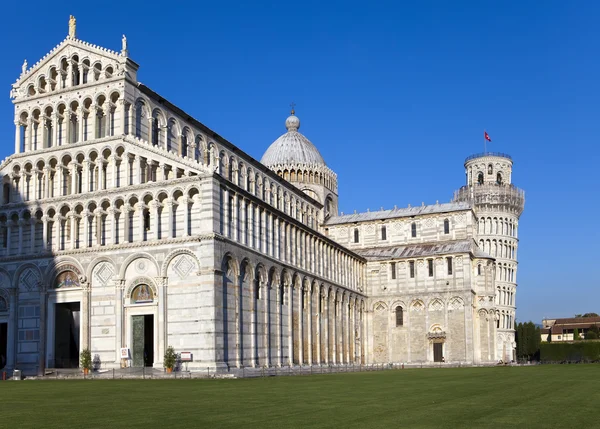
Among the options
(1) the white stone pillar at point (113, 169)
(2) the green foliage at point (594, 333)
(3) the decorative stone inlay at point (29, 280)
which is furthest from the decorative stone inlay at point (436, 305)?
(2) the green foliage at point (594, 333)

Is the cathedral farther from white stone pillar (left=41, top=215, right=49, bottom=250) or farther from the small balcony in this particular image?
the small balcony

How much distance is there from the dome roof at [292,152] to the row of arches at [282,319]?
2228cm

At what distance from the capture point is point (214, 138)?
2456 inches

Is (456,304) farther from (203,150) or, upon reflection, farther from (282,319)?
(203,150)

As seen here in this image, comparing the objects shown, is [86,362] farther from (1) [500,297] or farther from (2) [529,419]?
(1) [500,297]

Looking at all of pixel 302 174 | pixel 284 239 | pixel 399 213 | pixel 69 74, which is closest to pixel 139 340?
pixel 284 239

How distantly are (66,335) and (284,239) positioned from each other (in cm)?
1831

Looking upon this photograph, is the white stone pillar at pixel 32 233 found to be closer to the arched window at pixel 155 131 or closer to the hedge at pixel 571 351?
the arched window at pixel 155 131

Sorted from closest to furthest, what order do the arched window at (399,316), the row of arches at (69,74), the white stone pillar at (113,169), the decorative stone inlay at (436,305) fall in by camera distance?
1. the white stone pillar at (113,169)
2. the row of arches at (69,74)
3. the decorative stone inlay at (436,305)
4. the arched window at (399,316)

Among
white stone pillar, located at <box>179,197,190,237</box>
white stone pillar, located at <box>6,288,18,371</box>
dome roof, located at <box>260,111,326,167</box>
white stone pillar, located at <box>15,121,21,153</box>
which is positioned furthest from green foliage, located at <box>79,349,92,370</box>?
dome roof, located at <box>260,111,326,167</box>

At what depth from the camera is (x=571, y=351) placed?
97500mm

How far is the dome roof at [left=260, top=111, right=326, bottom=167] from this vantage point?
91562 millimetres

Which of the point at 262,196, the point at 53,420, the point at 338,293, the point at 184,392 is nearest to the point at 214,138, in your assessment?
the point at 262,196

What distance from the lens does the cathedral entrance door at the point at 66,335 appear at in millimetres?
51031
